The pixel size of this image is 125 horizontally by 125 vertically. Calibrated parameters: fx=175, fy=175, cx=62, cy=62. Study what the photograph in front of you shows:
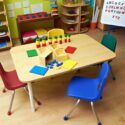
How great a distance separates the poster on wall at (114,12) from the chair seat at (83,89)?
1.86m

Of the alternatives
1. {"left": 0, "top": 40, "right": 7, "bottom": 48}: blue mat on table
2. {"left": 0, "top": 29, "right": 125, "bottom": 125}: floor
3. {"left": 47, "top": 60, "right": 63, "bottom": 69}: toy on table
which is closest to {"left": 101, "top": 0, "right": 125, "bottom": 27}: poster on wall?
{"left": 0, "top": 29, "right": 125, "bottom": 125}: floor

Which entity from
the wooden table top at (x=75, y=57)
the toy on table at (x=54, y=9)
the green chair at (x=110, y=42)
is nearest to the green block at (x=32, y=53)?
the wooden table top at (x=75, y=57)

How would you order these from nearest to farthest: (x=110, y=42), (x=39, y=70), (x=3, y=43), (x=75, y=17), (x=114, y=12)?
(x=39, y=70)
(x=110, y=42)
(x=114, y=12)
(x=3, y=43)
(x=75, y=17)

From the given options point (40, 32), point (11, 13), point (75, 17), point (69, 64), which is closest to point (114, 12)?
point (75, 17)

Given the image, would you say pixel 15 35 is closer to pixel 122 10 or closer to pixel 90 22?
pixel 90 22

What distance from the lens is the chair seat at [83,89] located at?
193cm

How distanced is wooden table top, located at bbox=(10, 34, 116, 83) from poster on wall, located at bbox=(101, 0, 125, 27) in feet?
4.21

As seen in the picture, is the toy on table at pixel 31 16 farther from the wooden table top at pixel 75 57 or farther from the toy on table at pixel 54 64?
the toy on table at pixel 54 64

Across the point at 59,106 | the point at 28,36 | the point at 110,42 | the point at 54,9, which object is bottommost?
the point at 59,106

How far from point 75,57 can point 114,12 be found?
6.04 ft

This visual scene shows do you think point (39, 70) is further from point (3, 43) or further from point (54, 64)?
point (3, 43)

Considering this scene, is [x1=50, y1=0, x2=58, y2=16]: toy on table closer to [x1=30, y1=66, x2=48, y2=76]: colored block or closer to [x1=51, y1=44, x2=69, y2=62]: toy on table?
[x1=51, y1=44, x2=69, y2=62]: toy on table

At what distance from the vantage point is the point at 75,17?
434cm

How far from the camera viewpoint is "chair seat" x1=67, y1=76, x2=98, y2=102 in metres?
1.93
